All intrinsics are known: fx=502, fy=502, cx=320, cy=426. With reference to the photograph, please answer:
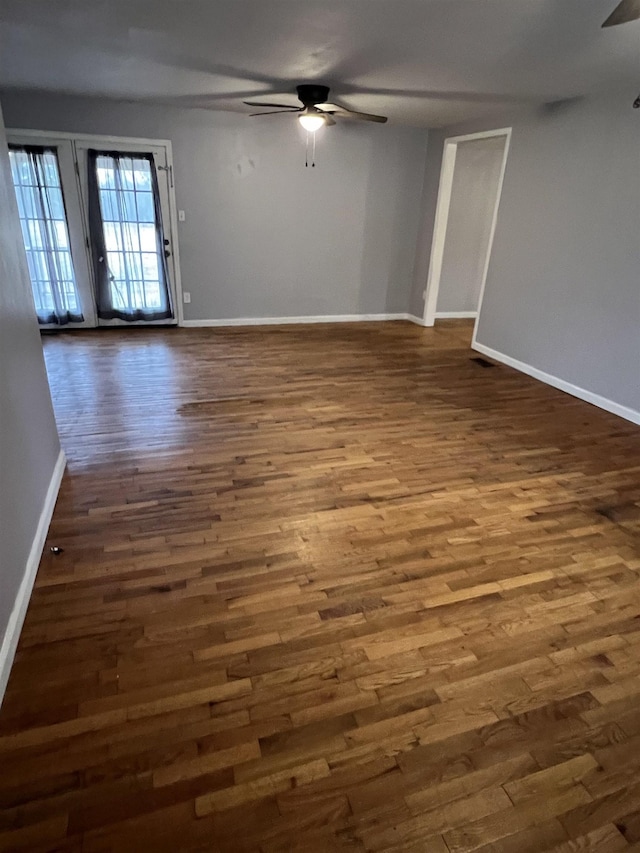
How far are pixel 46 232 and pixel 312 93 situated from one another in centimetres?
334

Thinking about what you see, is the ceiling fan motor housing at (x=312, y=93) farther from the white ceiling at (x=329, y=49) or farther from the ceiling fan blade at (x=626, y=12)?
the ceiling fan blade at (x=626, y=12)

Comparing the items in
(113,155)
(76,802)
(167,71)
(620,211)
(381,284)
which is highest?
(167,71)

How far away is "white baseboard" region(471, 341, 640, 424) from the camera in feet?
13.5

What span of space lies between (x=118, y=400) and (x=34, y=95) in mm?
3468

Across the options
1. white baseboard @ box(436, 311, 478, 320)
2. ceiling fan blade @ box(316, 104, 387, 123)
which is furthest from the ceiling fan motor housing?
white baseboard @ box(436, 311, 478, 320)

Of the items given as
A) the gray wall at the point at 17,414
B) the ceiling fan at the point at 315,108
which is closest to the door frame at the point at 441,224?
the ceiling fan at the point at 315,108

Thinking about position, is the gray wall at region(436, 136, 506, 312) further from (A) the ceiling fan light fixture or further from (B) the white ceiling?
(A) the ceiling fan light fixture

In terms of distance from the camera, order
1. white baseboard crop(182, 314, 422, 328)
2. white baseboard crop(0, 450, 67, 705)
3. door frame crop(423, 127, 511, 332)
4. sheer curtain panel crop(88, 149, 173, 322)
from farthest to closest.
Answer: white baseboard crop(182, 314, 422, 328) → door frame crop(423, 127, 511, 332) → sheer curtain panel crop(88, 149, 173, 322) → white baseboard crop(0, 450, 67, 705)

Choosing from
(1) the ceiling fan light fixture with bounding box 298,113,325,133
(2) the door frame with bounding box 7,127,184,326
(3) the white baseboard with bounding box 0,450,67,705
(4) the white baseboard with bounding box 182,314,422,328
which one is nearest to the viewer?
(3) the white baseboard with bounding box 0,450,67,705

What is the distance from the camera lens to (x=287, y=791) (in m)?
1.43

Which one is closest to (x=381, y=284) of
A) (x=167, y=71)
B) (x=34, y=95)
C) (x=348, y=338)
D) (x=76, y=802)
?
(x=348, y=338)

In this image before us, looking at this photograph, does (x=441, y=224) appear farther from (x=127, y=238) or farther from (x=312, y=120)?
(x=127, y=238)

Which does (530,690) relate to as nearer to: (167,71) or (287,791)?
(287,791)

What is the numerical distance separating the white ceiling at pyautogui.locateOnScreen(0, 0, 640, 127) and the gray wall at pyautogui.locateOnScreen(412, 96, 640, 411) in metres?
0.35
